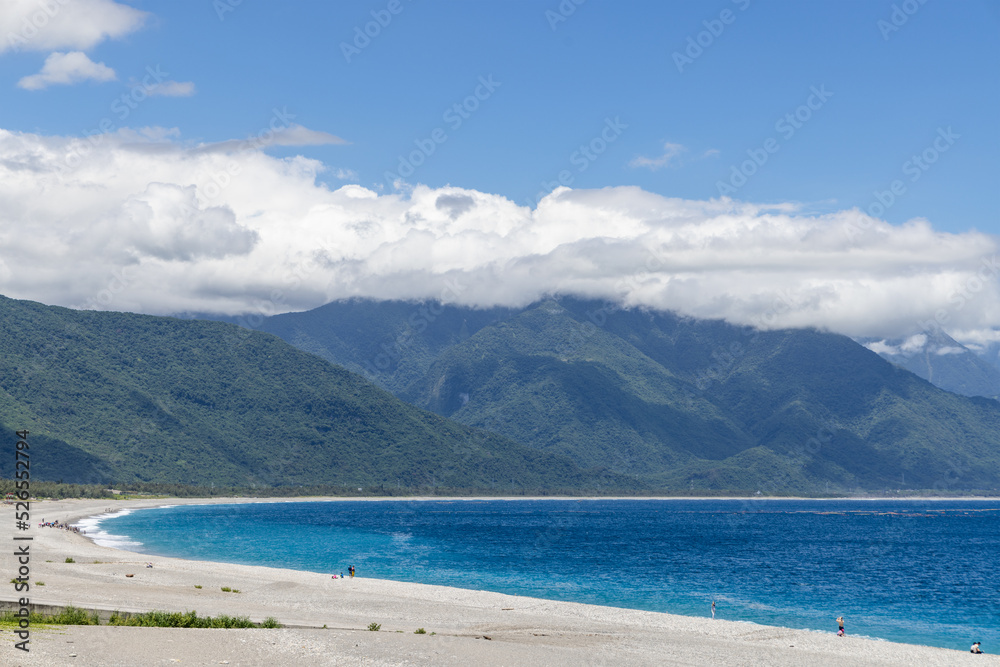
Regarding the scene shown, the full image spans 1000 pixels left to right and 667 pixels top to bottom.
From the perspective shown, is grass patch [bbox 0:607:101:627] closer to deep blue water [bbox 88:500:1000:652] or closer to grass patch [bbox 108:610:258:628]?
grass patch [bbox 108:610:258:628]

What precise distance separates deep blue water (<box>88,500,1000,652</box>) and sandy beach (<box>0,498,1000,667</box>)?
10.1m

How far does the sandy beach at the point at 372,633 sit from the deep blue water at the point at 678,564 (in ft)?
33.2

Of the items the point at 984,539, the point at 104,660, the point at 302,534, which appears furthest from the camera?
the point at 984,539

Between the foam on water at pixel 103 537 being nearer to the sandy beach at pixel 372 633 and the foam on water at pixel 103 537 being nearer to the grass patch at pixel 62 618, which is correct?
the sandy beach at pixel 372 633

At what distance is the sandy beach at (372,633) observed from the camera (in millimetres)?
38500

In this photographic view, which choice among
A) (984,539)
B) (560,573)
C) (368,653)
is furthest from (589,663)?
(984,539)

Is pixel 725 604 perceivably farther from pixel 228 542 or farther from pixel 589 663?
pixel 228 542

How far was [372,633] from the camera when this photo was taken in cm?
4700

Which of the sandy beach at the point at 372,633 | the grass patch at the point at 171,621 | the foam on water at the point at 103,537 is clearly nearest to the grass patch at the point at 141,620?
the grass patch at the point at 171,621

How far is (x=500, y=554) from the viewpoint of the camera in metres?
122

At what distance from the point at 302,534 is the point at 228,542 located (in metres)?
25.8

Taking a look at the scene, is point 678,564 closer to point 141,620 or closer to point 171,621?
point 171,621

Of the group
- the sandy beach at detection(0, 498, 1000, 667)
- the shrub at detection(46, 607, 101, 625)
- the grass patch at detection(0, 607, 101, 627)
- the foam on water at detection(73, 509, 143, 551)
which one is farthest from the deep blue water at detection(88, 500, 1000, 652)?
the grass patch at detection(0, 607, 101, 627)

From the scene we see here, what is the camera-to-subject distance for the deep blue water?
2886 inches
